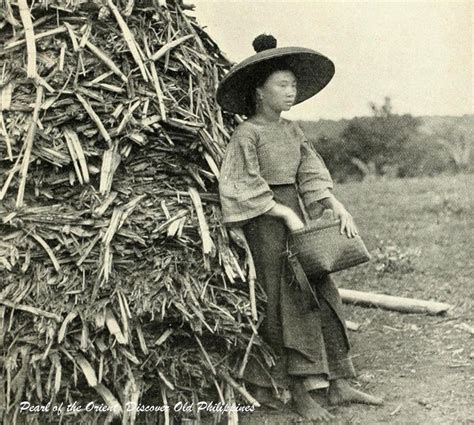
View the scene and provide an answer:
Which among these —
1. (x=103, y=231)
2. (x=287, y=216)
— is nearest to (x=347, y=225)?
(x=287, y=216)

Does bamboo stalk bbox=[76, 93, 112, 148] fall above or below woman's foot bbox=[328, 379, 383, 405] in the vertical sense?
above

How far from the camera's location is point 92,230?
2982 millimetres

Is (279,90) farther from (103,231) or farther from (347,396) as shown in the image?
(347,396)

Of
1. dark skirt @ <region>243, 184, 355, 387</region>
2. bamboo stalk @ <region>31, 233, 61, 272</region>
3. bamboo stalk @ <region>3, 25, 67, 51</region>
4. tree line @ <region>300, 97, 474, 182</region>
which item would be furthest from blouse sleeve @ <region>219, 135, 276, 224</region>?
tree line @ <region>300, 97, 474, 182</region>

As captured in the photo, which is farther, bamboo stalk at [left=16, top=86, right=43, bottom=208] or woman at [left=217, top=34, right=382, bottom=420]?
woman at [left=217, top=34, right=382, bottom=420]

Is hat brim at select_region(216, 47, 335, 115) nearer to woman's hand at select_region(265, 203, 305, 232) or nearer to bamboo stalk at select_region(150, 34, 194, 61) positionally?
bamboo stalk at select_region(150, 34, 194, 61)

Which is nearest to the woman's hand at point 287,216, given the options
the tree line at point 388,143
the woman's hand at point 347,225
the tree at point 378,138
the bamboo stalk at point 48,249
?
the woman's hand at point 347,225

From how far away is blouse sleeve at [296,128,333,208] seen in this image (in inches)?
142

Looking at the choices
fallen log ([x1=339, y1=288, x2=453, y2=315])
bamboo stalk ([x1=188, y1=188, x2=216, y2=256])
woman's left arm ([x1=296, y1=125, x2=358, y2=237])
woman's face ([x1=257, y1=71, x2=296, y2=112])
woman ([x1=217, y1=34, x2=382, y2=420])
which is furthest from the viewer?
fallen log ([x1=339, y1=288, x2=453, y2=315])

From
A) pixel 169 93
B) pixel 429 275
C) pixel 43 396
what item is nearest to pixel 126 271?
pixel 43 396

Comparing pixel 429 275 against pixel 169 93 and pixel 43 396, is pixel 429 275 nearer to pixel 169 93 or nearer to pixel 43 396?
pixel 169 93

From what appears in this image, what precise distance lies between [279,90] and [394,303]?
1981 mm

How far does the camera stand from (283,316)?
3.33 m

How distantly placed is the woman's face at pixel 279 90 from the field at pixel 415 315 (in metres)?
1.54
